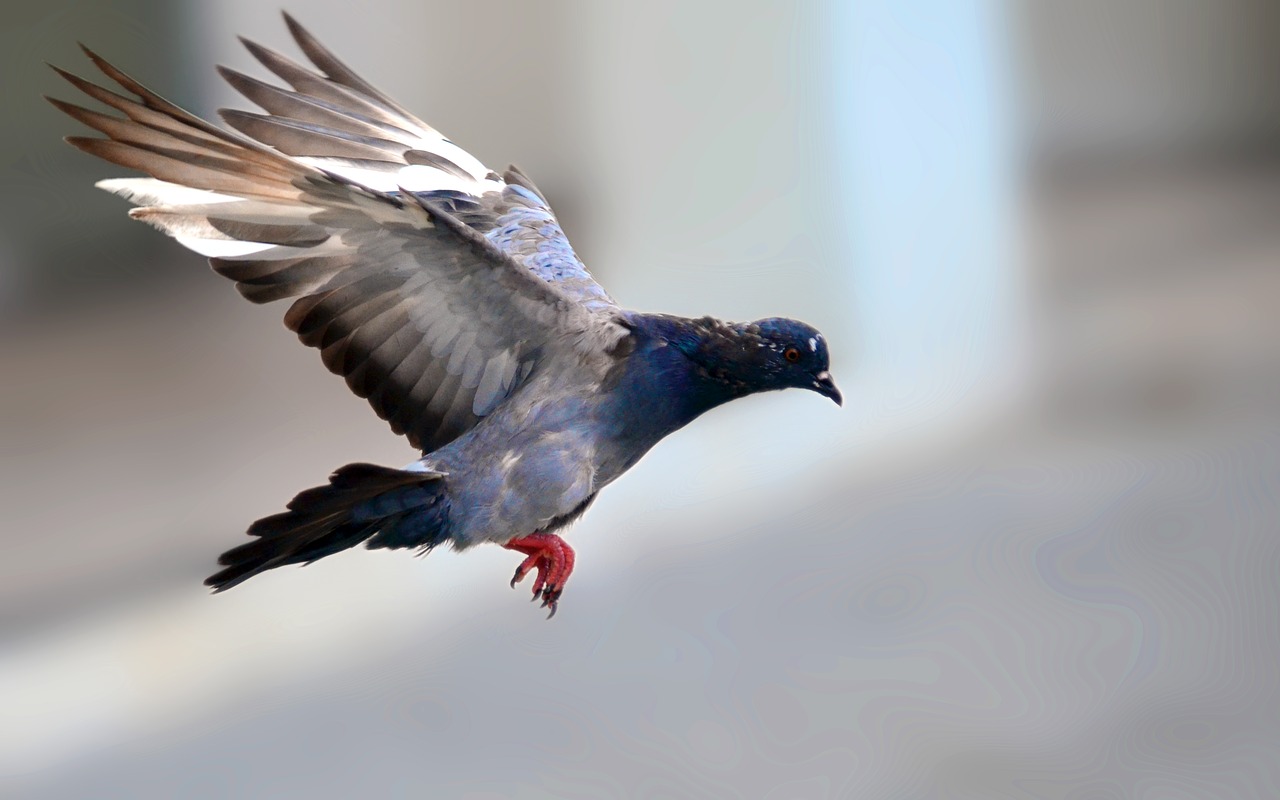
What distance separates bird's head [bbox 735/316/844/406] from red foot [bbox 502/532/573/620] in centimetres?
40

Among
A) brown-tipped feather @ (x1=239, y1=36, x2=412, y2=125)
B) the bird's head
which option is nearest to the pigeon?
the bird's head

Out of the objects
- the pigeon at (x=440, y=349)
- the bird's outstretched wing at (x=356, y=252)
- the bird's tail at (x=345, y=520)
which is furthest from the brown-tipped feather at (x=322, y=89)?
the bird's tail at (x=345, y=520)

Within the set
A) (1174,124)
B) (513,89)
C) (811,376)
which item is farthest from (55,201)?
(1174,124)

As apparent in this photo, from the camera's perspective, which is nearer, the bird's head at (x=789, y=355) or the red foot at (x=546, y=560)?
the bird's head at (x=789, y=355)

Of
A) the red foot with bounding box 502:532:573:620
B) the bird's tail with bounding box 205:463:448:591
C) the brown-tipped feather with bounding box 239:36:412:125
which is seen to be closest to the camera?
the bird's tail with bounding box 205:463:448:591

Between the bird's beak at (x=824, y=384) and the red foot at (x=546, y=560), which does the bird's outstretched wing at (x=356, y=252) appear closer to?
the red foot at (x=546, y=560)

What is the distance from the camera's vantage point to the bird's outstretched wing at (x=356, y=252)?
175 centimetres

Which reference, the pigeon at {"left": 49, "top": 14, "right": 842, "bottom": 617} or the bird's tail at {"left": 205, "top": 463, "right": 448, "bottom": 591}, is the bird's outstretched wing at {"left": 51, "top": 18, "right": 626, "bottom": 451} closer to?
the pigeon at {"left": 49, "top": 14, "right": 842, "bottom": 617}

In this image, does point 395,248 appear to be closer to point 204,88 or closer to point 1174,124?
point 204,88

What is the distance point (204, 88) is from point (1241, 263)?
6.70 meters

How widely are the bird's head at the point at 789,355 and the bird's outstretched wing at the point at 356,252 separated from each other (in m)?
0.25

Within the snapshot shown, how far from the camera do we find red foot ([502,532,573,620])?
2061 mm

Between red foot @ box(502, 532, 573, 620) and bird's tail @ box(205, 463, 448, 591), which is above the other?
bird's tail @ box(205, 463, 448, 591)

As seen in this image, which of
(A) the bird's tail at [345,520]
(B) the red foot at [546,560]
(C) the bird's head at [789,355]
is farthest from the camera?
(B) the red foot at [546,560]
